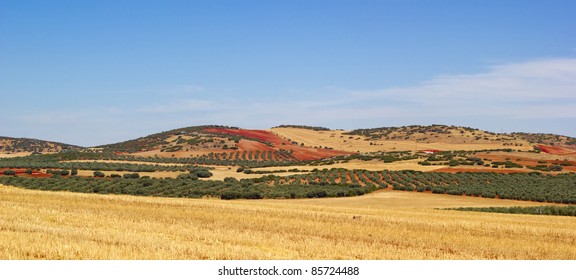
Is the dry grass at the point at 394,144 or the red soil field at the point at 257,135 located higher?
the red soil field at the point at 257,135

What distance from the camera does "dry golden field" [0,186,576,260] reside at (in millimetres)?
15328

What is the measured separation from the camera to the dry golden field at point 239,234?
50.3ft

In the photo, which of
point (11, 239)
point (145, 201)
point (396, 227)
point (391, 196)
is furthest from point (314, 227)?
point (391, 196)

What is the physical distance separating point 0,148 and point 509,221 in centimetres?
18565

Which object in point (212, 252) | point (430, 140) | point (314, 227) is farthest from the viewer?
point (430, 140)

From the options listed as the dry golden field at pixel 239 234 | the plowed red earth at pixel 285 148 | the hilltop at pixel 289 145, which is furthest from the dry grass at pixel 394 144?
the dry golden field at pixel 239 234

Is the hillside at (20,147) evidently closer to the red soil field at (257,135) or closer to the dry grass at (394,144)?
the red soil field at (257,135)

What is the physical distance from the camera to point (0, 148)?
610 feet

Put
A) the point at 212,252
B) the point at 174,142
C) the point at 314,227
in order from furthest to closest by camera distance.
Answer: the point at 174,142 → the point at 314,227 → the point at 212,252

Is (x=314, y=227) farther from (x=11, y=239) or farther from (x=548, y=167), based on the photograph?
(x=548, y=167)

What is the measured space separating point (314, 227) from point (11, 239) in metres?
11.1

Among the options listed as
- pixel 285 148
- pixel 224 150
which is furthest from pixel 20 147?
pixel 285 148

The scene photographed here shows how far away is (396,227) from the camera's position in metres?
24.4

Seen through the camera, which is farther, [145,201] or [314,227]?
[145,201]
